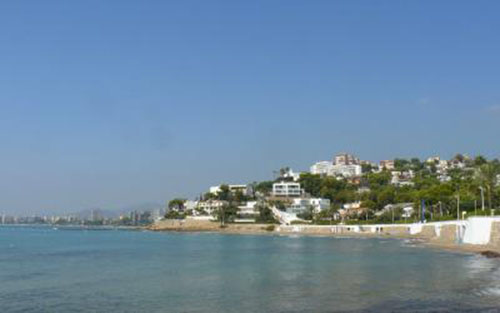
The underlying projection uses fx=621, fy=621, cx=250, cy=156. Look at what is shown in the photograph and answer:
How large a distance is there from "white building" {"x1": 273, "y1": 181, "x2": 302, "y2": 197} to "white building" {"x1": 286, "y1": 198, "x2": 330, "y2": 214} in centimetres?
1175

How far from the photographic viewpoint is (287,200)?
179 metres

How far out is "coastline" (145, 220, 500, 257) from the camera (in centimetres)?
6197

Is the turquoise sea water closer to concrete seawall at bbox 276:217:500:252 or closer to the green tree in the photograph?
concrete seawall at bbox 276:217:500:252

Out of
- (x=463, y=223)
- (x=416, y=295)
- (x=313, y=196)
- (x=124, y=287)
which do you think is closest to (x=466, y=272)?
(x=416, y=295)

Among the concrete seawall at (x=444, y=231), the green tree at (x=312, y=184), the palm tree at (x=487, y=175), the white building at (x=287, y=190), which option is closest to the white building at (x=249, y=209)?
the white building at (x=287, y=190)

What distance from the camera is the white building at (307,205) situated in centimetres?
16862

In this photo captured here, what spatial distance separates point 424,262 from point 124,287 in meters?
24.4

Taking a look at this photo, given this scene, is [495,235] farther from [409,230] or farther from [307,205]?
[307,205]

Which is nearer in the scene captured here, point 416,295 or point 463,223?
point 416,295

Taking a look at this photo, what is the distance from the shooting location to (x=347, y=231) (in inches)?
4899

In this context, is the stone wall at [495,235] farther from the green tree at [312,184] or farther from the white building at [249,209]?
the green tree at [312,184]

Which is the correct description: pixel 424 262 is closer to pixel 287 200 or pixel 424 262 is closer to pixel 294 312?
pixel 294 312

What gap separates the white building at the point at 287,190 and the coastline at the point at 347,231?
2822 cm

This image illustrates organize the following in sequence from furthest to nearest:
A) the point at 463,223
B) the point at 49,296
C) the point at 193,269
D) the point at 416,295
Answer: the point at 463,223
the point at 193,269
the point at 49,296
the point at 416,295
